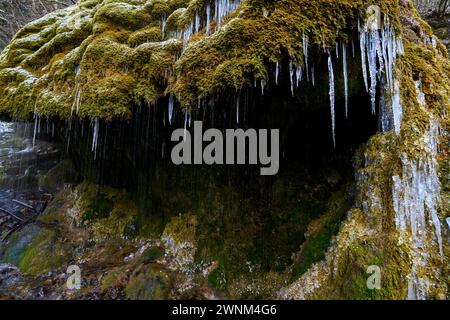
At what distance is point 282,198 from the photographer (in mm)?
5250

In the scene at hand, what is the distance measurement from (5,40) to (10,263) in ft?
38.8

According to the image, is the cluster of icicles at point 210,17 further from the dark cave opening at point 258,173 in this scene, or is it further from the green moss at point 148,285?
the green moss at point 148,285

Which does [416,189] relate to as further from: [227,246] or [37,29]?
[37,29]

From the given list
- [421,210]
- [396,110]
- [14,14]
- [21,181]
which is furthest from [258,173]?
[14,14]

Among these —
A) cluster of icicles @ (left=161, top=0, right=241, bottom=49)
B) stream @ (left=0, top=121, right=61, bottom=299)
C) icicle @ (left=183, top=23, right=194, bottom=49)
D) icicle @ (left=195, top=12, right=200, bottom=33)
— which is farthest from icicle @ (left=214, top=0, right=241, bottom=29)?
stream @ (left=0, top=121, right=61, bottom=299)

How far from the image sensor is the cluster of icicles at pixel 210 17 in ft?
13.0

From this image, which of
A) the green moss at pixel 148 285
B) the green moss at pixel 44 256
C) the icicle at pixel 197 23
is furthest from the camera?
the green moss at pixel 44 256

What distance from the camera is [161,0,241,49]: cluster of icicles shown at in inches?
157

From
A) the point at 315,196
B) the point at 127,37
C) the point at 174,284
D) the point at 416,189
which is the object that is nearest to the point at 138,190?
the point at 174,284

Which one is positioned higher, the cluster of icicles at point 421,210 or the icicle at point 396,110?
the icicle at point 396,110

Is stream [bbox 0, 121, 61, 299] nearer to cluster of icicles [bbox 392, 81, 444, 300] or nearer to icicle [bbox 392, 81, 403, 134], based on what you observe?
cluster of icicles [bbox 392, 81, 444, 300]

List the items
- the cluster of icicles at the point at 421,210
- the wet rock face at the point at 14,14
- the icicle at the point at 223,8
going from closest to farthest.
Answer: the cluster of icicles at the point at 421,210, the icicle at the point at 223,8, the wet rock face at the point at 14,14

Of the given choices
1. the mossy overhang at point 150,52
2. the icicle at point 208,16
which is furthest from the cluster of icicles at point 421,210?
the icicle at point 208,16

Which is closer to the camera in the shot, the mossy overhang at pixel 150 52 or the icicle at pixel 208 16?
the mossy overhang at pixel 150 52
